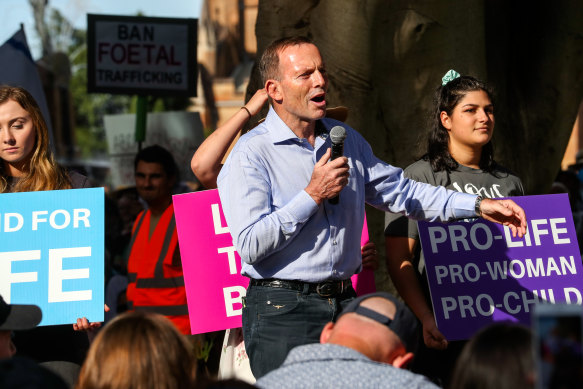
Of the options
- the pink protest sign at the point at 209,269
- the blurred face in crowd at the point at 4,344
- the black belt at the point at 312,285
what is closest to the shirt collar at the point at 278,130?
the black belt at the point at 312,285

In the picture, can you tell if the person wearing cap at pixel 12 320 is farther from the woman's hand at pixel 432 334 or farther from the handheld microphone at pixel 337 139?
the woman's hand at pixel 432 334

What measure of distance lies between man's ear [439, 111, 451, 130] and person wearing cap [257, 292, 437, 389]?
6.38 feet

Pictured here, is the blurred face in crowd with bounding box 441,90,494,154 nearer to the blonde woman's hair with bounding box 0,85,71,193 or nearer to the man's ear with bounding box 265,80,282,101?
the man's ear with bounding box 265,80,282,101

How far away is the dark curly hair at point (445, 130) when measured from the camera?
197 inches

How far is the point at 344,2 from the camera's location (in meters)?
7.02

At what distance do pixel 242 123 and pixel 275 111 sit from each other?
1.80ft

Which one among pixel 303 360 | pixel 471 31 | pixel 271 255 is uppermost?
pixel 471 31

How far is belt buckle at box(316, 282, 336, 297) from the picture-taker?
4.20 m

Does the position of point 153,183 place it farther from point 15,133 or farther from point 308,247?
point 308,247

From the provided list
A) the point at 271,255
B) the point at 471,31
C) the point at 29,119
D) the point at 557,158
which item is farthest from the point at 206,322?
the point at 557,158

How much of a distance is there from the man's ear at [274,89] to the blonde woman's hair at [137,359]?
5.60 ft

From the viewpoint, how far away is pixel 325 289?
13.8ft

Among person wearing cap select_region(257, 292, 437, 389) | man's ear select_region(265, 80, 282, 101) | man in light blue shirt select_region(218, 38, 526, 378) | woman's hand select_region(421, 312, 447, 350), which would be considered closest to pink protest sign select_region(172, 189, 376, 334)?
woman's hand select_region(421, 312, 447, 350)

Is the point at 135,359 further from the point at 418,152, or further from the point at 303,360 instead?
the point at 418,152
